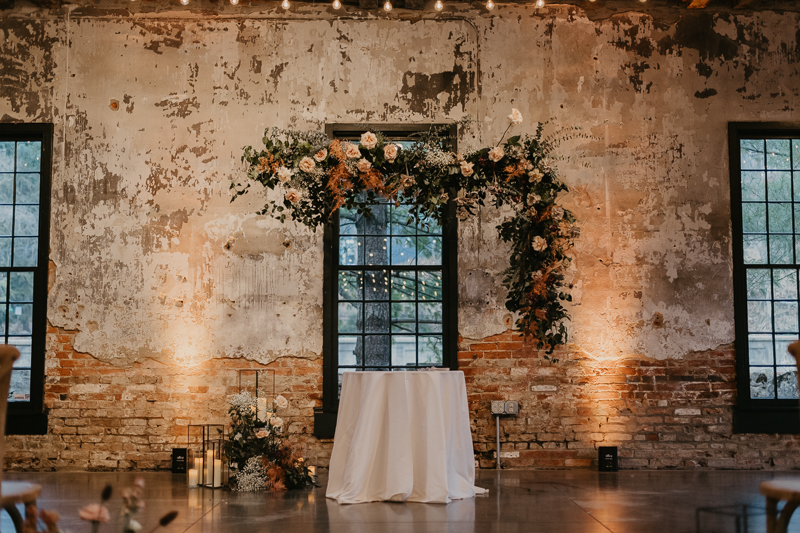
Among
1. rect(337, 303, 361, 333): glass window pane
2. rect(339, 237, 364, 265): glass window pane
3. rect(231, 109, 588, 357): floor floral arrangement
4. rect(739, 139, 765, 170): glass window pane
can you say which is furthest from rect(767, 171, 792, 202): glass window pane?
rect(337, 303, 361, 333): glass window pane

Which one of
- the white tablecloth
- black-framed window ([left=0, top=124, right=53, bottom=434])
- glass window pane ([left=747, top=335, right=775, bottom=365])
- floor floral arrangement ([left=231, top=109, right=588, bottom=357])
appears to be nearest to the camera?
the white tablecloth

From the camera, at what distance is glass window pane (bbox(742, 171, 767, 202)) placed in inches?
243

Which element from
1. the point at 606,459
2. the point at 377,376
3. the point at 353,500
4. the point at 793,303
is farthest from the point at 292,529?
the point at 793,303

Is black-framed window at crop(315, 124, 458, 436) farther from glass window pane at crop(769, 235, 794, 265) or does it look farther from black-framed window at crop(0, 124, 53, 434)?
glass window pane at crop(769, 235, 794, 265)

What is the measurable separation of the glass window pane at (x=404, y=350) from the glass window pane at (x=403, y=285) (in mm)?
356

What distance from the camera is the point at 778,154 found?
6246 millimetres

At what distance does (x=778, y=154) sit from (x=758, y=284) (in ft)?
4.00

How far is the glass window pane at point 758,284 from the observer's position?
6.09 meters

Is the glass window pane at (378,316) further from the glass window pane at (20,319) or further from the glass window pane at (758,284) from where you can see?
the glass window pane at (758,284)

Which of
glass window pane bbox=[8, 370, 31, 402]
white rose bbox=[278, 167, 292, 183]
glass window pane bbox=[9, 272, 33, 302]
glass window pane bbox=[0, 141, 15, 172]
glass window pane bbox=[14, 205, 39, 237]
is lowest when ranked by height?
glass window pane bbox=[8, 370, 31, 402]

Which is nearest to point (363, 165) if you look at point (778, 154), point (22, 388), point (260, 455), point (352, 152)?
point (352, 152)

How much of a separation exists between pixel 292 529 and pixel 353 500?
68 cm

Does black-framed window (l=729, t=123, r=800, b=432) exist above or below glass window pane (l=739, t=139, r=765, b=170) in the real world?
below

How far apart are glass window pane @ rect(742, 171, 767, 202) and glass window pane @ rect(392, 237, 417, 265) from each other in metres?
3.01
